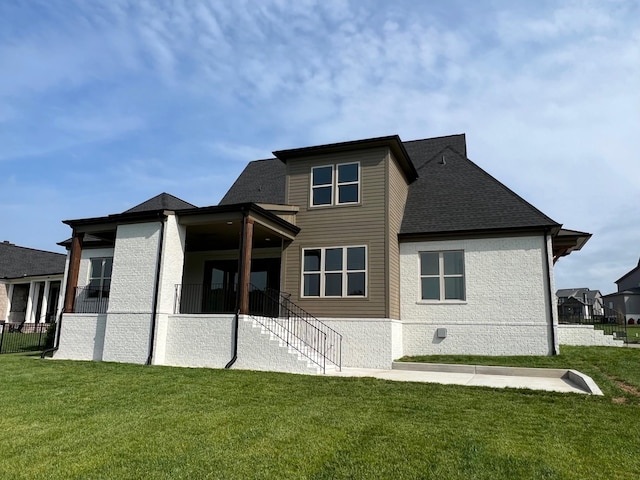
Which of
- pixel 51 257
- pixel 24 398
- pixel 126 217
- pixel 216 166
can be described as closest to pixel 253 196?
pixel 216 166

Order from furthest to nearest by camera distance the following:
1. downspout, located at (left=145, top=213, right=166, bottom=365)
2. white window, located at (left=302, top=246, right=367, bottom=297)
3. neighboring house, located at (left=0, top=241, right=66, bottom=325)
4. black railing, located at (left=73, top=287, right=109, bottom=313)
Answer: neighboring house, located at (left=0, top=241, right=66, bottom=325), black railing, located at (left=73, top=287, right=109, bottom=313), white window, located at (left=302, top=246, right=367, bottom=297), downspout, located at (left=145, top=213, right=166, bottom=365)

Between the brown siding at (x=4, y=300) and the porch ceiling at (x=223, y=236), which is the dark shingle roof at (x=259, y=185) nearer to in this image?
the porch ceiling at (x=223, y=236)

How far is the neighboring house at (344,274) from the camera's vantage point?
1232 cm

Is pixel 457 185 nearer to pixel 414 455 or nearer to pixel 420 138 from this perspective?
pixel 420 138

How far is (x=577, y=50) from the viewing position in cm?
930

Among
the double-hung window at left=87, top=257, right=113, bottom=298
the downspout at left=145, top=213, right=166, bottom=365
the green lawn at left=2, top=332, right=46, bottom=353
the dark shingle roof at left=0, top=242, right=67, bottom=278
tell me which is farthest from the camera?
the dark shingle roof at left=0, top=242, right=67, bottom=278

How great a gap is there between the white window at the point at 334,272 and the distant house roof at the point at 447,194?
205 cm

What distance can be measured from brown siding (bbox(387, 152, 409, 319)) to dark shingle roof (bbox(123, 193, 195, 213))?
8.52m

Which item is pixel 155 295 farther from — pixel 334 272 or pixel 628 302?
pixel 628 302

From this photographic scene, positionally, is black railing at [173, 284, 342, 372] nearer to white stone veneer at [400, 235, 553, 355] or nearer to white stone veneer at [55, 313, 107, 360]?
white stone veneer at [55, 313, 107, 360]

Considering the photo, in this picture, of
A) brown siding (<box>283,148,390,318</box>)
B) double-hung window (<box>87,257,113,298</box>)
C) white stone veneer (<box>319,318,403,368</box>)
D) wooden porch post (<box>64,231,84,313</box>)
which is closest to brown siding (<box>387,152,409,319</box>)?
brown siding (<box>283,148,390,318</box>)

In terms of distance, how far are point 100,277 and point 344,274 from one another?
1012 centimetres

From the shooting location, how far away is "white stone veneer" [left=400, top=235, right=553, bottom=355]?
513 inches

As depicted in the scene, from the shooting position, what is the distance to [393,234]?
46.2 feet
